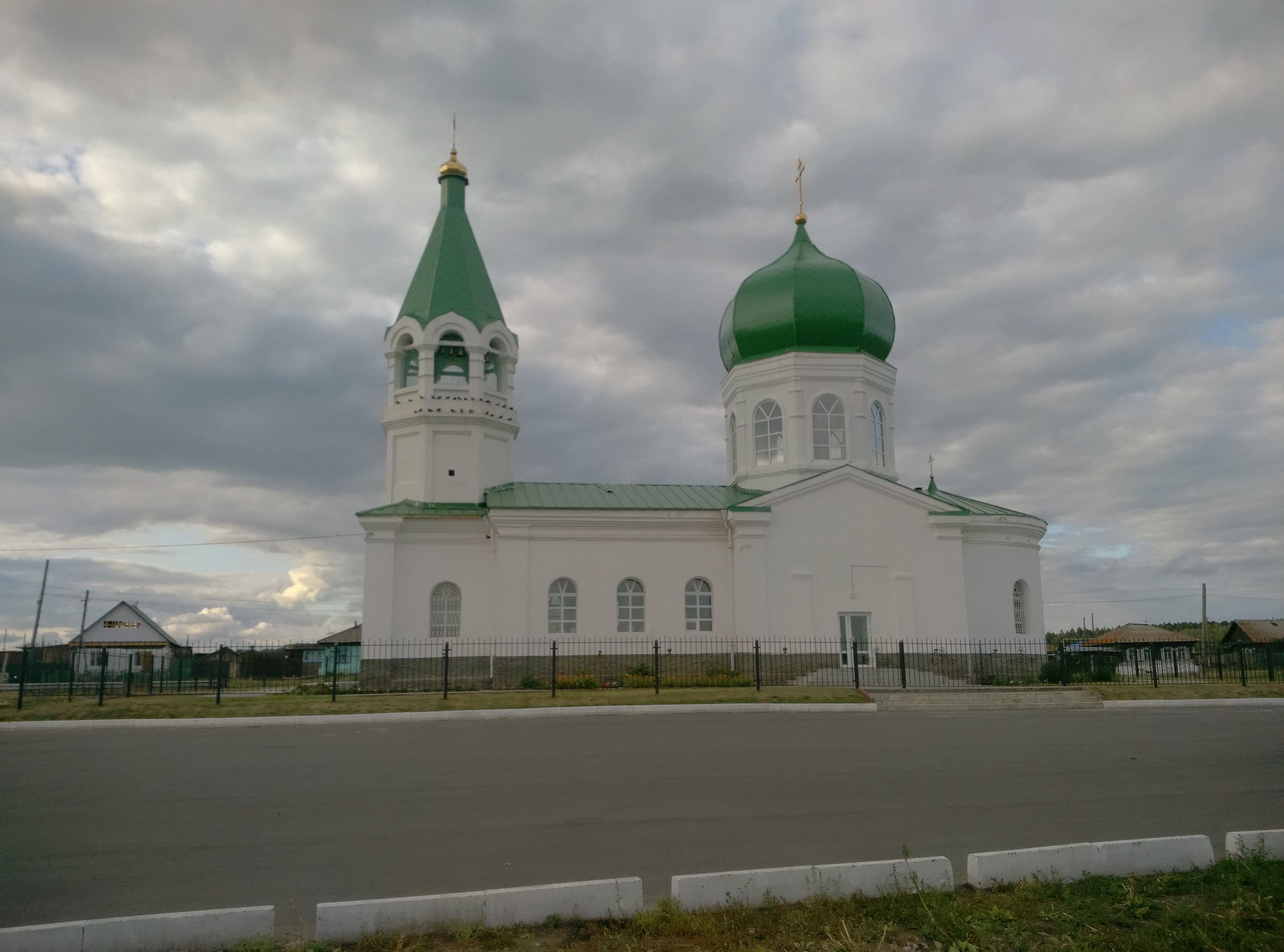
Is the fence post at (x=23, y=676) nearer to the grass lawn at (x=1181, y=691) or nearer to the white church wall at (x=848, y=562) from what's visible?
the white church wall at (x=848, y=562)

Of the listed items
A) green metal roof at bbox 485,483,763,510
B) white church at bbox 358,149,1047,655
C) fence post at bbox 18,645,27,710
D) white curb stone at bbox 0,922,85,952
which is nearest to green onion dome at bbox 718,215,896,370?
white church at bbox 358,149,1047,655

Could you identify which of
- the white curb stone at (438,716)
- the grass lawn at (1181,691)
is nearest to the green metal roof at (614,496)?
the white curb stone at (438,716)

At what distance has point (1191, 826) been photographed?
7867 millimetres

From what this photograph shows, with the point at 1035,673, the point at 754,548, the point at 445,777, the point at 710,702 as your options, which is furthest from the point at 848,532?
the point at 445,777

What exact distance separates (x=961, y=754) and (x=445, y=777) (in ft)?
21.6

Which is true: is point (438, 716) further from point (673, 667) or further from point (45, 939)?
point (45, 939)

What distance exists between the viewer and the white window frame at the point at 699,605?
25.0m

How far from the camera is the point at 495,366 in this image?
27.3 m

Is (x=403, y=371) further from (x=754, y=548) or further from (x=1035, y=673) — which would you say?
(x=1035, y=673)

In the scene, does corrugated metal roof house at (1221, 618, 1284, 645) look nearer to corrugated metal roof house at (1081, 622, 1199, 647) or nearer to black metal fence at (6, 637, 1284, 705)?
corrugated metal roof house at (1081, 622, 1199, 647)

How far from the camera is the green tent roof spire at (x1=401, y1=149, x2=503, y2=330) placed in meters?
26.5

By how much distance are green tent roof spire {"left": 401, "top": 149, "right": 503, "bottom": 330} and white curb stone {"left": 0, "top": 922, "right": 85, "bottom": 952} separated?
2249cm

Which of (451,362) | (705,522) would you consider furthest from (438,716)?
(451,362)

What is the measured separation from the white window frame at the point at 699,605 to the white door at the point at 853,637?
351cm
